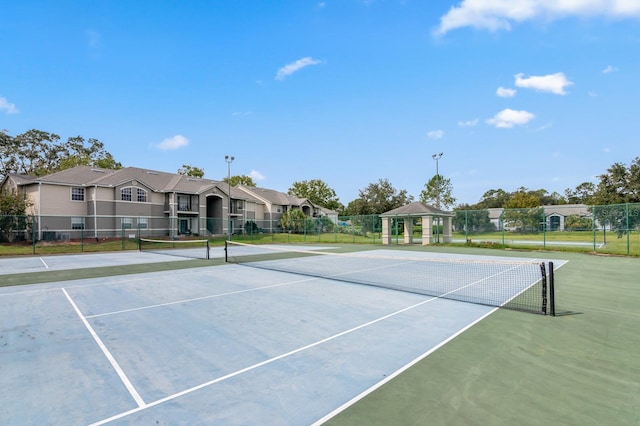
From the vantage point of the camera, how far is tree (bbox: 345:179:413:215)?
5734cm

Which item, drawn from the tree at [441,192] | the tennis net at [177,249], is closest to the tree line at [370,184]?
the tree at [441,192]

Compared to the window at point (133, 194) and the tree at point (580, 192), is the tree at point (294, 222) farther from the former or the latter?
the tree at point (580, 192)

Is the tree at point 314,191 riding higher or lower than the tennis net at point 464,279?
higher

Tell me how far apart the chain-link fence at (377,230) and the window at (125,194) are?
2.10m

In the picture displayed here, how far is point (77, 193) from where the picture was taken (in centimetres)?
3359

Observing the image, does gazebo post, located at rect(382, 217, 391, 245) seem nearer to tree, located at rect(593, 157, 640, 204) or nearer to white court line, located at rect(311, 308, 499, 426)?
white court line, located at rect(311, 308, 499, 426)

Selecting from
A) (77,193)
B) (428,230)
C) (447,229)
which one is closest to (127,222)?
(77,193)

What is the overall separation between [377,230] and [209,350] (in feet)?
99.8

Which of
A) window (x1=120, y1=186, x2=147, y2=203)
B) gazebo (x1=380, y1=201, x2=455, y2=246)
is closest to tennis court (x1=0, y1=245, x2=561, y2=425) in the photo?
gazebo (x1=380, y1=201, x2=455, y2=246)

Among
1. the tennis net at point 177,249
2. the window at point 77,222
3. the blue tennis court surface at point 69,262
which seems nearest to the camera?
the blue tennis court surface at point 69,262

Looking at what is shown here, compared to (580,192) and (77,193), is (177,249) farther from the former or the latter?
(580,192)

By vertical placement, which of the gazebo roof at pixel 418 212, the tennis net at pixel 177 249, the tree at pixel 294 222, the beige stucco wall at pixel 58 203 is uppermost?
the beige stucco wall at pixel 58 203

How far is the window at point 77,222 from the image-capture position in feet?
108

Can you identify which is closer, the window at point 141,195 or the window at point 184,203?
the window at point 141,195
